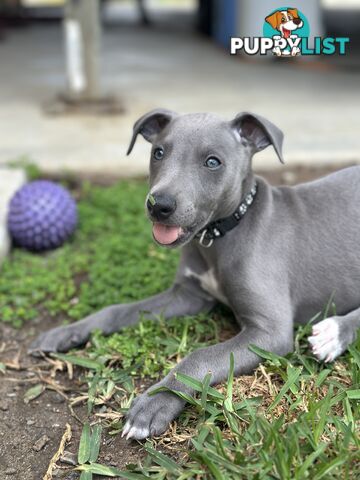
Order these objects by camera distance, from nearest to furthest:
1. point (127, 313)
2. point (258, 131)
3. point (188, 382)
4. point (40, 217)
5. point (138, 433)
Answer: point (138, 433)
point (188, 382)
point (258, 131)
point (127, 313)
point (40, 217)

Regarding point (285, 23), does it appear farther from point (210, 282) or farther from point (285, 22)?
point (210, 282)

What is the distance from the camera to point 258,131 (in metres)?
3.54

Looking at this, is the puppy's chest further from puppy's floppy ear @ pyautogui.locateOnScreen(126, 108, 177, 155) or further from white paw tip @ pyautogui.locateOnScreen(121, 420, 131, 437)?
white paw tip @ pyautogui.locateOnScreen(121, 420, 131, 437)

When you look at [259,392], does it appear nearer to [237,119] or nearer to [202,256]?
[202,256]

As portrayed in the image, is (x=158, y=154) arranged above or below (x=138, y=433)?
above

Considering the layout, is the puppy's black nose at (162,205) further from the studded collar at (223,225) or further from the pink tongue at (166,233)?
the studded collar at (223,225)

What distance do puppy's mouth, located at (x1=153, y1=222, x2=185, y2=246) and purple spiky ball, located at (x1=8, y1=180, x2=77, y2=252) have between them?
1974 mm

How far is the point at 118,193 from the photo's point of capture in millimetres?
5859

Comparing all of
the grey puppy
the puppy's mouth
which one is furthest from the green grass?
the puppy's mouth

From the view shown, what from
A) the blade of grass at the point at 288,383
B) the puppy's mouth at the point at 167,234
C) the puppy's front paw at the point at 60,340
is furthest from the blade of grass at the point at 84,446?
the puppy's mouth at the point at 167,234

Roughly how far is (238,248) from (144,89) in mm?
6495

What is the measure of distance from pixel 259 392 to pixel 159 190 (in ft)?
3.60

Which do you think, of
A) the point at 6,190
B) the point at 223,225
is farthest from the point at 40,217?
the point at 223,225

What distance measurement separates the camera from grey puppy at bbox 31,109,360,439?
3203 mm
